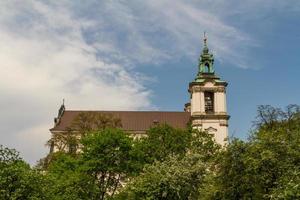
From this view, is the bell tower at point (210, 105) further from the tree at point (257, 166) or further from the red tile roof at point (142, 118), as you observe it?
the tree at point (257, 166)

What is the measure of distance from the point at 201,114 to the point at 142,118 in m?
12.0

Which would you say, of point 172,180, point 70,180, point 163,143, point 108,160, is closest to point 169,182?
point 172,180

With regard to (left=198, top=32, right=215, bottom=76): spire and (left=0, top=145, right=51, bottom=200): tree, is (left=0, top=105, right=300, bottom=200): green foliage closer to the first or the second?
(left=0, top=145, right=51, bottom=200): tree

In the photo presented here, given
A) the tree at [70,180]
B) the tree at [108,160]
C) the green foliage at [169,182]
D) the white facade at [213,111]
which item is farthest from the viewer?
the white facade at [213,111]

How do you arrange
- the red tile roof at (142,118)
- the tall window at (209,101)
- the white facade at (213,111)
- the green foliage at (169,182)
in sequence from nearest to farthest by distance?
the green foliage at (169,182) → the white facade at (213,111) → the tall window at (209,101) → the red tile roof at (142,118)

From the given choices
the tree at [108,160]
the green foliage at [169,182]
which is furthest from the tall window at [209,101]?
the green foliage at [169,182]

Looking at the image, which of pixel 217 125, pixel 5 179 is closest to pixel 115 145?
pixel 5 179

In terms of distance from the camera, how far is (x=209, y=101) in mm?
76875

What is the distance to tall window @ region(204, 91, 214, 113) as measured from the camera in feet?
249

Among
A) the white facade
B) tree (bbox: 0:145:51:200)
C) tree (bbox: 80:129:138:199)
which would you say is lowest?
tree (bbox: 0:145:51:200)

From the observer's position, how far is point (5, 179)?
28094mm

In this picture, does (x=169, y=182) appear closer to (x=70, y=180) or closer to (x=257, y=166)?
(x=70, y=180)

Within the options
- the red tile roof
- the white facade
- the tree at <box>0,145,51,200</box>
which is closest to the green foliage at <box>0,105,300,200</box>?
the tree at <box>0,145,51,200</box>

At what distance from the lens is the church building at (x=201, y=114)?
245ft
